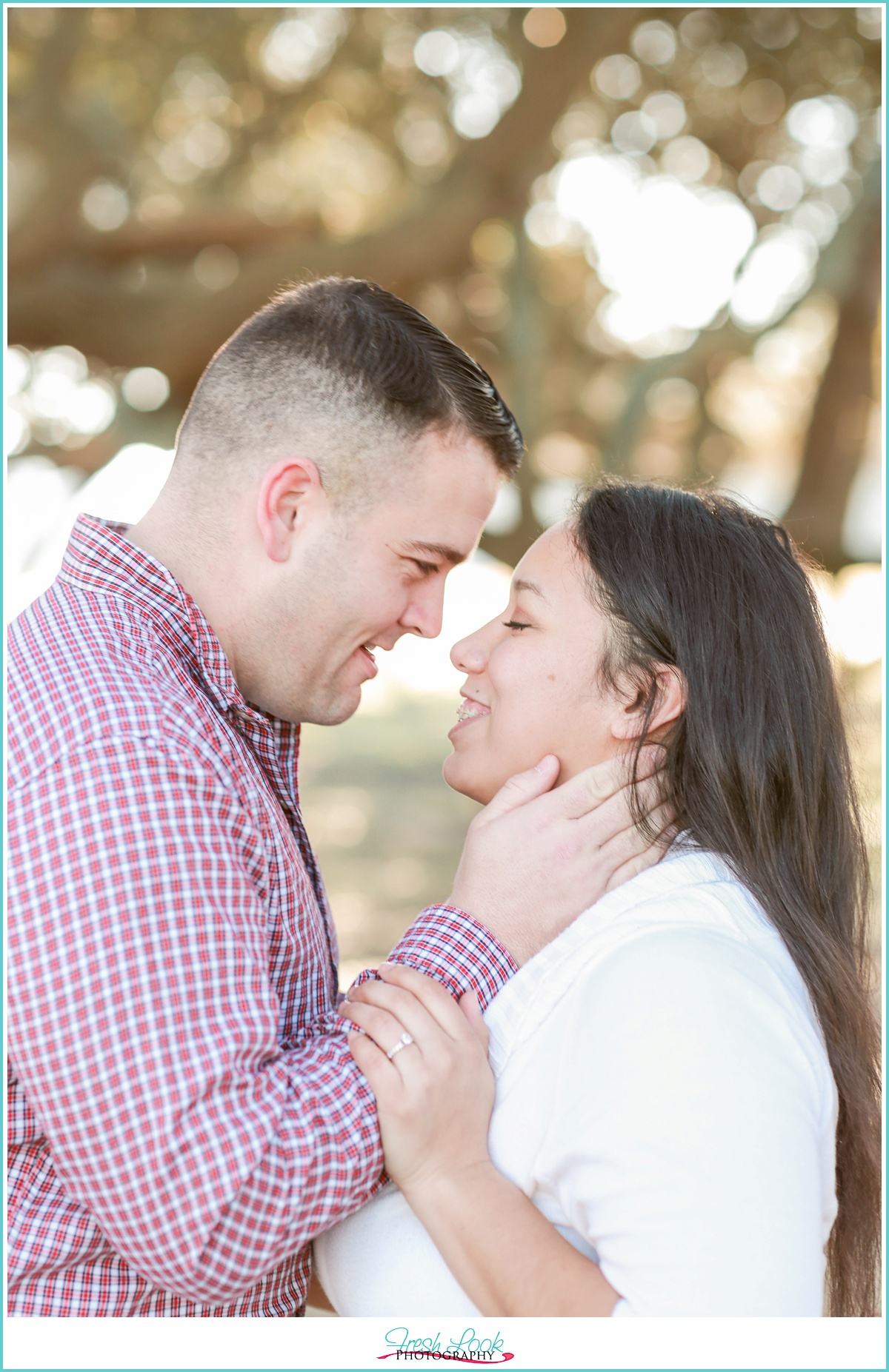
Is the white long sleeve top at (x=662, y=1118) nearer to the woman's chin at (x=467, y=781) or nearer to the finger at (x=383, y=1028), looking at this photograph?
the finger at (x=383, y=1028)

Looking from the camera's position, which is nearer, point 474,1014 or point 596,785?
point 474,1014

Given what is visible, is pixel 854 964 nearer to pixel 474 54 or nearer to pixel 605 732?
pixel 605 732

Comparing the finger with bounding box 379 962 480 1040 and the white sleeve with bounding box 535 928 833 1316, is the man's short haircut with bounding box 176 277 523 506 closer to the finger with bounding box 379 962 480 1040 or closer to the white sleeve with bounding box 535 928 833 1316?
the finger with bounding box 379 962 480 1040

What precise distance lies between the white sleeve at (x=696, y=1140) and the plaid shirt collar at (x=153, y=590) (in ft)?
2.41

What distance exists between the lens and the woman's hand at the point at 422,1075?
1370 mm

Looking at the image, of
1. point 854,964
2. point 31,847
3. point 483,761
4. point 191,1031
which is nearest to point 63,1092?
point 191,1031

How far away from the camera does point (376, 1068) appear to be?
138 cm

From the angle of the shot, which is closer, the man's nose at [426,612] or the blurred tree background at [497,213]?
the man's nose at [426,612]

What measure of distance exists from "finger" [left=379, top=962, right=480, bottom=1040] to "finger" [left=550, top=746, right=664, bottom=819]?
0.36m

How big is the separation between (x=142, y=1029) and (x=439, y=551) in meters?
0.98

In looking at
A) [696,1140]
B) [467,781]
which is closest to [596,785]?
[467,781]

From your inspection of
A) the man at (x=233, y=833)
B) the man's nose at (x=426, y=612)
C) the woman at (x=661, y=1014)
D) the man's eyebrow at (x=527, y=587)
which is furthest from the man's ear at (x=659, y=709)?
the man's nose at (x=426, y=612)

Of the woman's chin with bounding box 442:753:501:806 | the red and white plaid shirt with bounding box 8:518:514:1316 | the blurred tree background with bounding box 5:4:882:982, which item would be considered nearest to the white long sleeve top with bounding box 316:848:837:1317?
the red and white plaid shirt with bounding box 8:518:514:1316

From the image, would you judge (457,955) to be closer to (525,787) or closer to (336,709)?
(525,787)
